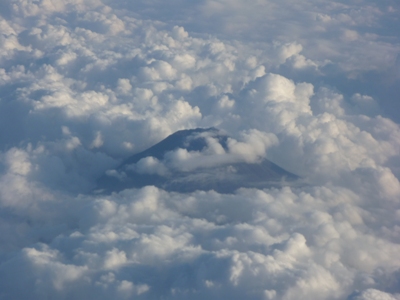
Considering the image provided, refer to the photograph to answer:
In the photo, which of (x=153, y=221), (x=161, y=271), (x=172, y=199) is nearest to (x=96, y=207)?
(x=153, y=221)

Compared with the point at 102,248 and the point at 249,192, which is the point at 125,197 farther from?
the point at 102,248

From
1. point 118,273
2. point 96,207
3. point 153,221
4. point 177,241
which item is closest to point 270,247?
point 177,241

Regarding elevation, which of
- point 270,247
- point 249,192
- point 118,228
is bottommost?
point 270,247

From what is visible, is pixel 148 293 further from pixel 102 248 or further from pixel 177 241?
pixel 177 241

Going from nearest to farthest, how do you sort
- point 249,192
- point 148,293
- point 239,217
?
point 148,293 → point 239,217 → point 249,192

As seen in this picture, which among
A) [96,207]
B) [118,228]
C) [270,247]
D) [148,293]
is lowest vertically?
[148,293]

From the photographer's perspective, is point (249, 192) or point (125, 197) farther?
point (249, 192)

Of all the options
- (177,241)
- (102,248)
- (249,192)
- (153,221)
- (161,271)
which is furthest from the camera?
(249,192)

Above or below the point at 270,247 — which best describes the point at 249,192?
above

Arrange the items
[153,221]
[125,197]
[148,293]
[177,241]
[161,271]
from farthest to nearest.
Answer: [125,197], [153,221], [177,241], [161,271], [148,293]
